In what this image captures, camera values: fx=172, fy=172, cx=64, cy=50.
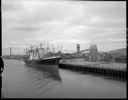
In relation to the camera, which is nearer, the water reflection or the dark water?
the dark water

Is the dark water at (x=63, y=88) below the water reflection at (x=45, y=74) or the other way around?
the other way around

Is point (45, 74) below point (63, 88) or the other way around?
below

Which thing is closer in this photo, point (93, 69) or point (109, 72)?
point (109, 72)

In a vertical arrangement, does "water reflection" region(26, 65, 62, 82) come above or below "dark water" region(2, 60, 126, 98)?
below

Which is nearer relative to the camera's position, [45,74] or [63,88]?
[63,88]

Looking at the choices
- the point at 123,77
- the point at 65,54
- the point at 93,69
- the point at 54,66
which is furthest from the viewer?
the point at 65,54

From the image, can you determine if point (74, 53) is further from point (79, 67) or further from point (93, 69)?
point (93, 69)

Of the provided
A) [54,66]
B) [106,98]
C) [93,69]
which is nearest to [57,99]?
[106,98]

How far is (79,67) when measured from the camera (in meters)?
37.6

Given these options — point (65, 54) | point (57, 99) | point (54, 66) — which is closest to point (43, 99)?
point (57, 99)

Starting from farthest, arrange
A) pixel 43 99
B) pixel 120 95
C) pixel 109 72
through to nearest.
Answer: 1. pixel 109 72
2. pixel 120 95
3. pixel 43 99

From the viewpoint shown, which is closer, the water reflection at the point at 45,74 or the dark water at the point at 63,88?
the dark water at the point at 63,88

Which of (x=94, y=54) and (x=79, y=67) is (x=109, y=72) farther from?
(x=94, y=54)

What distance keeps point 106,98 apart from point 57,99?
3598mm
